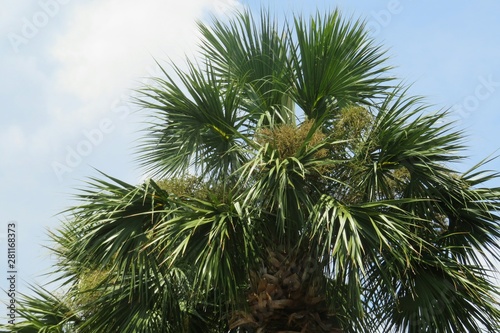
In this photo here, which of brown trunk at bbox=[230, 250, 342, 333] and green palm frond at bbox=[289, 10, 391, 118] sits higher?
green palm frond at bbox=[289, 10, 391, 118]

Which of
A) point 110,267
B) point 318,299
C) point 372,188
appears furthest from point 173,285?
point 372,188

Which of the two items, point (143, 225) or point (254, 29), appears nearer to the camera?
point (143, 225)

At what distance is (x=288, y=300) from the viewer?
7.32m

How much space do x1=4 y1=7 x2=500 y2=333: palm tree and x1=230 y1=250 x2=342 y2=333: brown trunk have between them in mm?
13

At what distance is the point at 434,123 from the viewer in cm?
803

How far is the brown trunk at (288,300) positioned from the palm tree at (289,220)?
0.04ft

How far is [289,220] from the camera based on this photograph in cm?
741

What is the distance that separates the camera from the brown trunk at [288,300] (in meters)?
7.32

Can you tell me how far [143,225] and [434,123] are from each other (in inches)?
116

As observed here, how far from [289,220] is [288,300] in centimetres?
70

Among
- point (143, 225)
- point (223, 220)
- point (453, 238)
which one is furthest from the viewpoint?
point (453, 238)

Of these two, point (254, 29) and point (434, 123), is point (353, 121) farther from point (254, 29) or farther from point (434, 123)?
point (254, 29)

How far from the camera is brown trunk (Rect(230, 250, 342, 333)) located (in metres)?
7.32

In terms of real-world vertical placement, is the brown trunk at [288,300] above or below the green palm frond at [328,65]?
below
